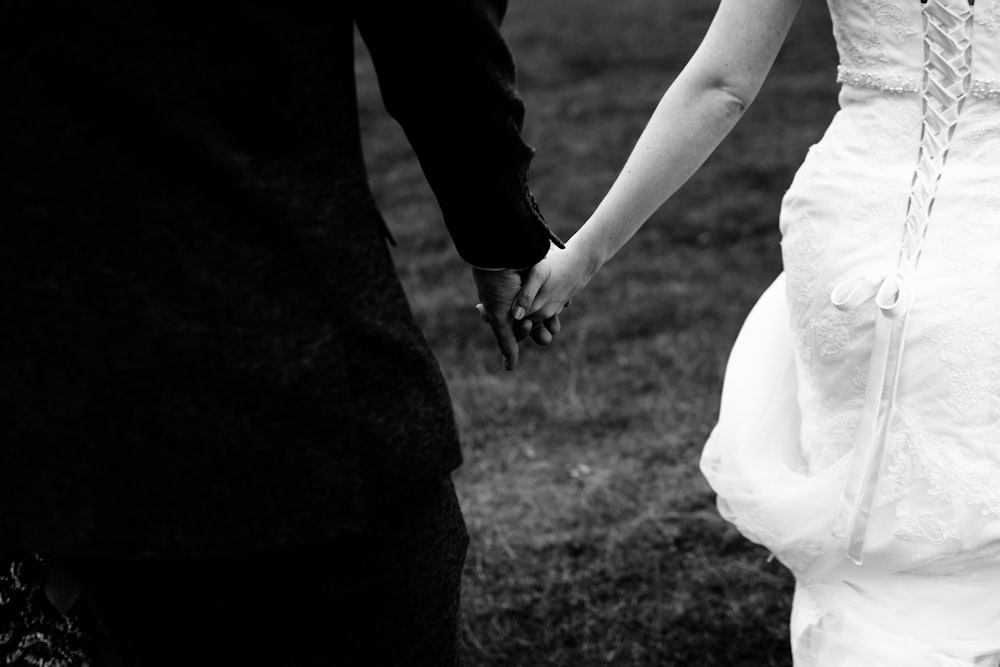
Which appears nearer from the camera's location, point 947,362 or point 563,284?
point 947,362

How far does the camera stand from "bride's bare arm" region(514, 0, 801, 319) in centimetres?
224

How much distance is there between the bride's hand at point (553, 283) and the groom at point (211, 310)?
692mm

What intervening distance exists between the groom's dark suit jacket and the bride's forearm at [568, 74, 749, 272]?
0.90 metres

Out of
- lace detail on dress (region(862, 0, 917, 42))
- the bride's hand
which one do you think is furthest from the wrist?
lace detail on dress (region(862, 0, 917, 42))

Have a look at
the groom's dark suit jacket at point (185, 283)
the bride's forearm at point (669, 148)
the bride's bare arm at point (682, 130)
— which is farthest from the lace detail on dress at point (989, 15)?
the groom's dark suit jacket at point (185, 283)

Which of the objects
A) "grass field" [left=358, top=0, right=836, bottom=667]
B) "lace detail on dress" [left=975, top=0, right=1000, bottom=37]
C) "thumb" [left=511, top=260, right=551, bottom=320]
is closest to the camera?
"lace detail on dress" [left=975, top=0, right=1000, bottom=37]

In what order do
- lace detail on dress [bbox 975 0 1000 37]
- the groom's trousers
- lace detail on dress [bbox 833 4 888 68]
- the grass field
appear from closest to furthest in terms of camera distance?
the groom's trousers → lace detail on dress [bbox 975 0 1000 37] → lace detail on dress [bbox 833 4 888 68] → the grass field

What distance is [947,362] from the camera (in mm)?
2027

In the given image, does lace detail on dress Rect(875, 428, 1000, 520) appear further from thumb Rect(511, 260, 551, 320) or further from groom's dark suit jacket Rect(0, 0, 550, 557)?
groom's dark suit jacket Rect(0, 0, 550, 557)

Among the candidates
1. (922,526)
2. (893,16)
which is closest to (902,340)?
(922,526)

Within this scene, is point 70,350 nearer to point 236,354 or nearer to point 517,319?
point 236,354

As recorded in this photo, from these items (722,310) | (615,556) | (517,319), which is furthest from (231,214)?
(722,310)

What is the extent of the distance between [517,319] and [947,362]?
2.51ft

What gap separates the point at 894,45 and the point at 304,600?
133 centimetres
